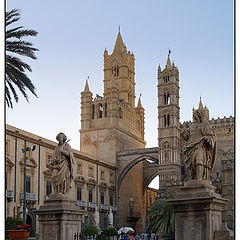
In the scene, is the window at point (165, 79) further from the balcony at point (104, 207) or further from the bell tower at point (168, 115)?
the balcony at point (104, 207)

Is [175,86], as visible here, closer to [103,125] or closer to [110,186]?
[103,125]

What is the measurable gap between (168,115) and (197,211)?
5403 centimetres

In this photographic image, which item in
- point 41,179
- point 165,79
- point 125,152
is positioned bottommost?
point 41,179

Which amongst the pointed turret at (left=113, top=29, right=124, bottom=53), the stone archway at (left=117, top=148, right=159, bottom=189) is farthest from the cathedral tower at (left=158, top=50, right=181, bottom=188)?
the pointed turret at (left=113, top=29, right=124, bottom=53)

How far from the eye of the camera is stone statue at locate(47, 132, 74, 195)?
11897 millimetres

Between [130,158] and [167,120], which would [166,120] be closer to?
[167,120]

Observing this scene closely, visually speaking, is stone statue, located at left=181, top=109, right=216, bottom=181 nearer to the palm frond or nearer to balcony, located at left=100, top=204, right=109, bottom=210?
the palm frond

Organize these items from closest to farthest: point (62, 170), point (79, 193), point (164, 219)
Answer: point (62, 170)
point (164, 219)
point (79, 193)

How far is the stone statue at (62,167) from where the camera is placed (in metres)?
11.9

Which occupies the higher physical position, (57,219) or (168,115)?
(168,115)

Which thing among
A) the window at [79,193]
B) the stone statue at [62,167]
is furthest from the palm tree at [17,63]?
the window at [79,193]

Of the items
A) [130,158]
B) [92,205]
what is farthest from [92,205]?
[130,158]

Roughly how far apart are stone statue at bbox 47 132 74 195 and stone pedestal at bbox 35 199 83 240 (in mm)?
375

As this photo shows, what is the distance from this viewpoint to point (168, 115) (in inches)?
2502
